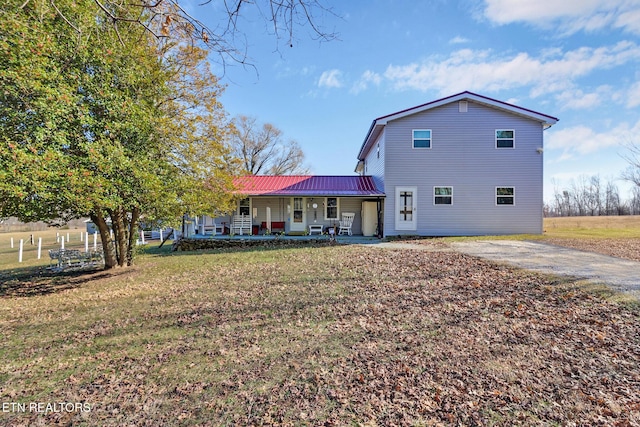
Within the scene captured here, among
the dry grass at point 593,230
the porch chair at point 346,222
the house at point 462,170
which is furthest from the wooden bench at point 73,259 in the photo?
the dry grass at point 593,230

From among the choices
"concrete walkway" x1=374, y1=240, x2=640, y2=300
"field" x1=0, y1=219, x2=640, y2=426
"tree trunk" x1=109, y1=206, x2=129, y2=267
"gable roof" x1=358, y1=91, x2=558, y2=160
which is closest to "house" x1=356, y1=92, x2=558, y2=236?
"gable roof" x1=358, y1=91, x2=558, y2=160

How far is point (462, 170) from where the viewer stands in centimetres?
1473

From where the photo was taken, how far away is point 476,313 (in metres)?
4.73

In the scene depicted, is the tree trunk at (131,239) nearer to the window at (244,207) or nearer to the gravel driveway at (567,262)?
the window at (244,207)

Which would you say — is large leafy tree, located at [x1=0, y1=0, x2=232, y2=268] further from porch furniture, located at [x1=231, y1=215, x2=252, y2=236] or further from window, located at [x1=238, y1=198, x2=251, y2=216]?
window, located at [x1=238, y1=198, x2=251, y2=216]

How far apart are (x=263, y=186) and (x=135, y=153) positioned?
30.0 feet

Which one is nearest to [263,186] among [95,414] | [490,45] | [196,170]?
[196,170]

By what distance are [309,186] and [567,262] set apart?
11822mm

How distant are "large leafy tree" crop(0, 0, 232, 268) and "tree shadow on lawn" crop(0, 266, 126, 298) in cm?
83

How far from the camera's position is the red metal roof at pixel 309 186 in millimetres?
15484

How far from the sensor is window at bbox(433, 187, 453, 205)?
14.8 metres

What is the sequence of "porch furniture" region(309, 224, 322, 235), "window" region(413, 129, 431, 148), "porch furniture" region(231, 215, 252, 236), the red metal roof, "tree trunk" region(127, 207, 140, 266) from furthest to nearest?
"porch furniture" region(309, 224, 322, 235), "porch furniture" region(231, 215, 252, 236), the red metal roof, "window" region(413, 129, 431, 148), "tree trunk" region(127, 207, 140, 266)

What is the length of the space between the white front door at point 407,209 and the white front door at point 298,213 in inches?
209

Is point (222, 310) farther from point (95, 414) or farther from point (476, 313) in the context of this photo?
point (476, 313)
